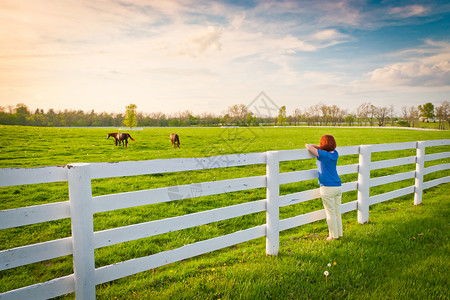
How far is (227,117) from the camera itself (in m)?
9.95

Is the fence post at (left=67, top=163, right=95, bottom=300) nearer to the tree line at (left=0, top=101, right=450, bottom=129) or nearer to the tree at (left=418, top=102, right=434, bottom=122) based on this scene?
the tree line at (left=0, top=101, right=450, bottom=129)

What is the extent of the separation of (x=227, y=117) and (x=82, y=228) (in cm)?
771

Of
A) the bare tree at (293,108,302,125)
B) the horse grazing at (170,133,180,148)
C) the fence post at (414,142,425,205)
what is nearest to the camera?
the fence post at (414,142,425,205)

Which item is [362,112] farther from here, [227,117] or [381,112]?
[227,117]

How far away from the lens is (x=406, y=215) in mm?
6109

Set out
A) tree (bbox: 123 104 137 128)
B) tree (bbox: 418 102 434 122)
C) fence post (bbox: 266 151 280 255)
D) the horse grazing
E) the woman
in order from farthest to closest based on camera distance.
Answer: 1. tree (bbox: 418 102 434 122)
2. tree (bbox: 123 104 137 128)
3. the horse grazing
4. the woman
5. fence post (bbox: 266 151 280 255)

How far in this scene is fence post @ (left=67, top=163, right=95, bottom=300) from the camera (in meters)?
2.66

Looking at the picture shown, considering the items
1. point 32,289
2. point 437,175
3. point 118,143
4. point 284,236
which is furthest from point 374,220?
point 118,143

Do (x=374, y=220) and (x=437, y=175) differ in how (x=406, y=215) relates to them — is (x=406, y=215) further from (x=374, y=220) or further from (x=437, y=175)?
(x=437, y=175)

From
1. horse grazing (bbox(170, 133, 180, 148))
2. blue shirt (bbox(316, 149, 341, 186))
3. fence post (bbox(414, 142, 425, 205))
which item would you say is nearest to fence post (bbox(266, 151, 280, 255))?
blue shirt (bbox(316, 149, 341, 186))

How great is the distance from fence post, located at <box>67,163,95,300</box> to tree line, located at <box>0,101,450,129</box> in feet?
14.3

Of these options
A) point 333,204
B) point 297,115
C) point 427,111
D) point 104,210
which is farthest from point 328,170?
point 427,111

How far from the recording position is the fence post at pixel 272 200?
4184 millimetres

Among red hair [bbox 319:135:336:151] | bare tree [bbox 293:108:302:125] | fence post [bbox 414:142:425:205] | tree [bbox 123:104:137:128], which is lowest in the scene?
fence post [bbox 414:142:425:205]
